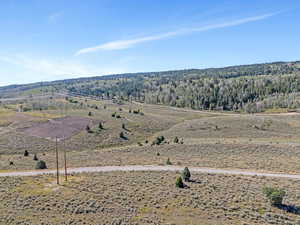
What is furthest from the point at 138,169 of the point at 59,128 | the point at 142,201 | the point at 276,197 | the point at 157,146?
the point at 59,128

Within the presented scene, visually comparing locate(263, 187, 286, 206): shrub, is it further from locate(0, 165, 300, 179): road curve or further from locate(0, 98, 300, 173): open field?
locate(0, 98, 300, 173): open field

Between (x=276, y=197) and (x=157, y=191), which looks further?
(x=157, y=191)

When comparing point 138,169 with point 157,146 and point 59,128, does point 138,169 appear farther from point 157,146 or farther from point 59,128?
point 59,128

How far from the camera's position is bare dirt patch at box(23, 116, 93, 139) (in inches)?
2758

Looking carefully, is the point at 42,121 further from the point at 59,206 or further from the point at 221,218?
the point at 221,218

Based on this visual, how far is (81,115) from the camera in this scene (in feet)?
326

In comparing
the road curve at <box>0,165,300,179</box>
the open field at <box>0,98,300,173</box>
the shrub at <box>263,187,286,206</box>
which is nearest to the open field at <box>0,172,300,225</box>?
the shrub at <box>263,187,286,206</box>

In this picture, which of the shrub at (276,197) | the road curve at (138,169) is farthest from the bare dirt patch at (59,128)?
the shrub at (276,197)

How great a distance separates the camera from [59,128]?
255 ft

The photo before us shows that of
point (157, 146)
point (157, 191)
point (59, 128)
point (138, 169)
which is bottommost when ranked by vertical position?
point (157, 146)

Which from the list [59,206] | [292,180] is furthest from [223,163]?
[59,206]

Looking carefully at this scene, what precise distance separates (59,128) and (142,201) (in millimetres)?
58230

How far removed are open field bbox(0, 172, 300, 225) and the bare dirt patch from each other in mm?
38152

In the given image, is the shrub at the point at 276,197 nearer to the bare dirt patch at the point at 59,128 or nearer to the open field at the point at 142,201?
the open field at the point at 142,201
